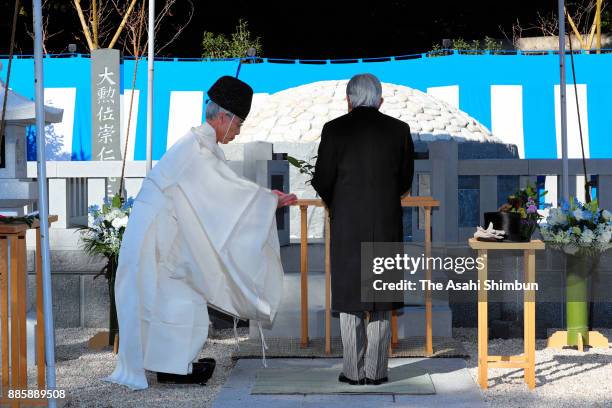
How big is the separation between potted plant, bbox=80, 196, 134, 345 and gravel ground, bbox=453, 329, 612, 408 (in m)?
2.59

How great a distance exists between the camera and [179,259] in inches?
209

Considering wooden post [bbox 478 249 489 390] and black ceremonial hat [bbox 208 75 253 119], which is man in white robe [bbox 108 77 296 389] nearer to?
black ceremonial hat [bbox 208 75 253 119]

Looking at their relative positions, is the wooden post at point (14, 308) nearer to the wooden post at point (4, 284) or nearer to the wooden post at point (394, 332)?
the wooden post at point (4, 284)

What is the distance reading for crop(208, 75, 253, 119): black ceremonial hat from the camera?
17.1ft

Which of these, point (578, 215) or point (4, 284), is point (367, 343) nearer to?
point (4, 284)

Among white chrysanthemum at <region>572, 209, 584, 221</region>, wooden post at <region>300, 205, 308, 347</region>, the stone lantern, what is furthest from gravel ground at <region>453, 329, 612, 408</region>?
the stone lantern

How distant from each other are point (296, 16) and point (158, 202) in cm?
2481

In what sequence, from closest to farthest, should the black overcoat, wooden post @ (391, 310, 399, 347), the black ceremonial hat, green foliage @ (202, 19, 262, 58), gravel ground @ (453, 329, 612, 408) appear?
gravel ground @ (453, 329, 612, 408) → the black ceremonial hat → the black overcoat → wooden post @ (391, 310, 399, 347) → green foliage @ (202, 19, 262, 58)

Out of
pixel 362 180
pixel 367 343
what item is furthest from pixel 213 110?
pixel 367 343

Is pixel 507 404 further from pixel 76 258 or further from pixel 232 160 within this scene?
pixel 76 258

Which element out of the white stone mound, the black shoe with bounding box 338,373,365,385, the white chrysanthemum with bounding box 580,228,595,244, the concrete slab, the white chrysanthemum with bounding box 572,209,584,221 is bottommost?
the concrete slab

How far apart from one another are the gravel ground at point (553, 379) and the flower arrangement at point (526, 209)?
2.90ft

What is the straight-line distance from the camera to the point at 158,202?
209 inches

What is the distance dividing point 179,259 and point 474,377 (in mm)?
1927
